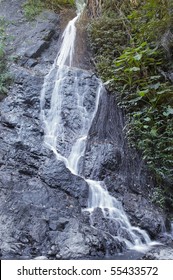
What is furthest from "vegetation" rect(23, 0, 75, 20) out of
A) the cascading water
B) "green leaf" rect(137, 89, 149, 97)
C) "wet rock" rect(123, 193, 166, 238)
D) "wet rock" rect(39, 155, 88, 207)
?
"wet rock" rect(123, 193, 166, 238)

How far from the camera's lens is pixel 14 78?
7391mm

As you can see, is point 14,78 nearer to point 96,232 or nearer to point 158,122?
point 158,122

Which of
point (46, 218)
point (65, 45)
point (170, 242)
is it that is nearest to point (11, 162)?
point (46, 218)

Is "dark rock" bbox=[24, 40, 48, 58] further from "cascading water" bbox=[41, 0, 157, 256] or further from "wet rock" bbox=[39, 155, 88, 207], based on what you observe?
"wet rock" bbox=[39, 155, 88, 207]

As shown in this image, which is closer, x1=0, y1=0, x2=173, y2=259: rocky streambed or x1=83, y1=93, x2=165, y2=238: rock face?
x1=0, y1=0, x2=173, y2=259: rocky streambed

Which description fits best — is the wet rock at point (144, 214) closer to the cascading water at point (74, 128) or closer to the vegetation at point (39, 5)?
the cascading water at point (74, 128)

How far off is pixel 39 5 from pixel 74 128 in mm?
6490

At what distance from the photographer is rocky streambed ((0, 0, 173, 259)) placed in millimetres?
4039

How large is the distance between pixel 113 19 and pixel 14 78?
13.4ft

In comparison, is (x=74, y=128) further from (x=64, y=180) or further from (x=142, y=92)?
(x=142, y=92)

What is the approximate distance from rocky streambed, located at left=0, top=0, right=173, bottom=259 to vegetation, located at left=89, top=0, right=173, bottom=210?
316mm

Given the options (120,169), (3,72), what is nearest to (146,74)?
(120,169)

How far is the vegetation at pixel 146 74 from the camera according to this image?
19.9 ft

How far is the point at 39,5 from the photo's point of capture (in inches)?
411
